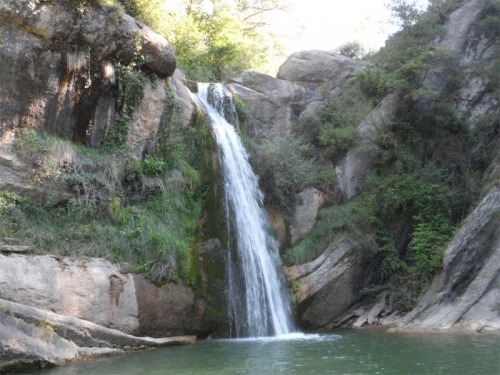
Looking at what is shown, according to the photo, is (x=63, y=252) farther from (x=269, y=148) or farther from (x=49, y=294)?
(x=269, y=148)

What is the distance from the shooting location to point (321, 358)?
9633 mm

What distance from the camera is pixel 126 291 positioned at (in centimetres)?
1197

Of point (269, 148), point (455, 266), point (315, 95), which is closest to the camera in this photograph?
point (455, 266)

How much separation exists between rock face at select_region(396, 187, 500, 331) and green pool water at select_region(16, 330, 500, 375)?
133 cm

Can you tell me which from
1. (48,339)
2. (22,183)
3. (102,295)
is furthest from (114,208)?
(48,339)

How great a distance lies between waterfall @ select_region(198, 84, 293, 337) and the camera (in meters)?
14.2

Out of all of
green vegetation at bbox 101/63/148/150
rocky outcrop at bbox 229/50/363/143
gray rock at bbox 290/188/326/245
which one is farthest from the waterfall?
rocky outcrop at bbox 229/50/363/143

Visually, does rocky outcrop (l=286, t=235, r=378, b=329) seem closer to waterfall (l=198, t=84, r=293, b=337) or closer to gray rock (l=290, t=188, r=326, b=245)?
waterfall (l=198, t=84, r=293, b=337)

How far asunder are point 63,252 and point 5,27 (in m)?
5.90

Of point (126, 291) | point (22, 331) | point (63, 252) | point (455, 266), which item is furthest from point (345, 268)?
point (22, 331)

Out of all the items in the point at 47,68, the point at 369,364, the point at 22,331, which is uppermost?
the point at 47,68

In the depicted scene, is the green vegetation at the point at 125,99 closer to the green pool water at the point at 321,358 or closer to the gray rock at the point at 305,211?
the gray rock at the point at 305,211

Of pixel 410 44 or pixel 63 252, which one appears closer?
pixel 63 252

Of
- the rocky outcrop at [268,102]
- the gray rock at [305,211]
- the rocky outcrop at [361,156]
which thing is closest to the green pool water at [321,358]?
the gray rock at [305,211]
